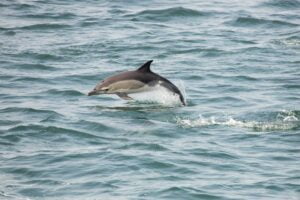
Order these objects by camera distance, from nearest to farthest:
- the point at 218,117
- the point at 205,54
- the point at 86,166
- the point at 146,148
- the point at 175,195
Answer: the point at 175,195 < the point at 86,166 < the point at 146,148 < the point at 218,117 < the point at 205,54

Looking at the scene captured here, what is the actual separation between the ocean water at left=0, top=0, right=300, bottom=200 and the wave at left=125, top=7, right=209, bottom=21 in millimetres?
37

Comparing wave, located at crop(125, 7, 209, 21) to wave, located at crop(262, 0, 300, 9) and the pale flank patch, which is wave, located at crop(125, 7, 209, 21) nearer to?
wave, located at crop(262, 0, 300, 9)

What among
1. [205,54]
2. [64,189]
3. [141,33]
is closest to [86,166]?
[64,189]

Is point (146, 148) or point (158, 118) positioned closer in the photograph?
point (146, 148)

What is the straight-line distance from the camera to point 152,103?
20.3 meters

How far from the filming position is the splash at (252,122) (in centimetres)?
1812

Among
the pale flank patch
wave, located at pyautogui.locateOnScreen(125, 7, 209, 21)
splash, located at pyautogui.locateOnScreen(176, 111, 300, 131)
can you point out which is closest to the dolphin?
the pale flank patch

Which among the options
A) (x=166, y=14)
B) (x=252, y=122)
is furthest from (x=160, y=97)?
(x=166, y=14)

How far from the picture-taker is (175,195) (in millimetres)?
13992

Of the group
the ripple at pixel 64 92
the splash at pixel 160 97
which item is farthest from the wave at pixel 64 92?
the splash at pixel 160 97

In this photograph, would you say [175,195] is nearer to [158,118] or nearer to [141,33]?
[158,118]

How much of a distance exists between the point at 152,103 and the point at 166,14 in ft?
37.1

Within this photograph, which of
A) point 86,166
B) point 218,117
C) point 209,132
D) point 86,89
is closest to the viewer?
point 86,166

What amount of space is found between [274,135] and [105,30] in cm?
1224
